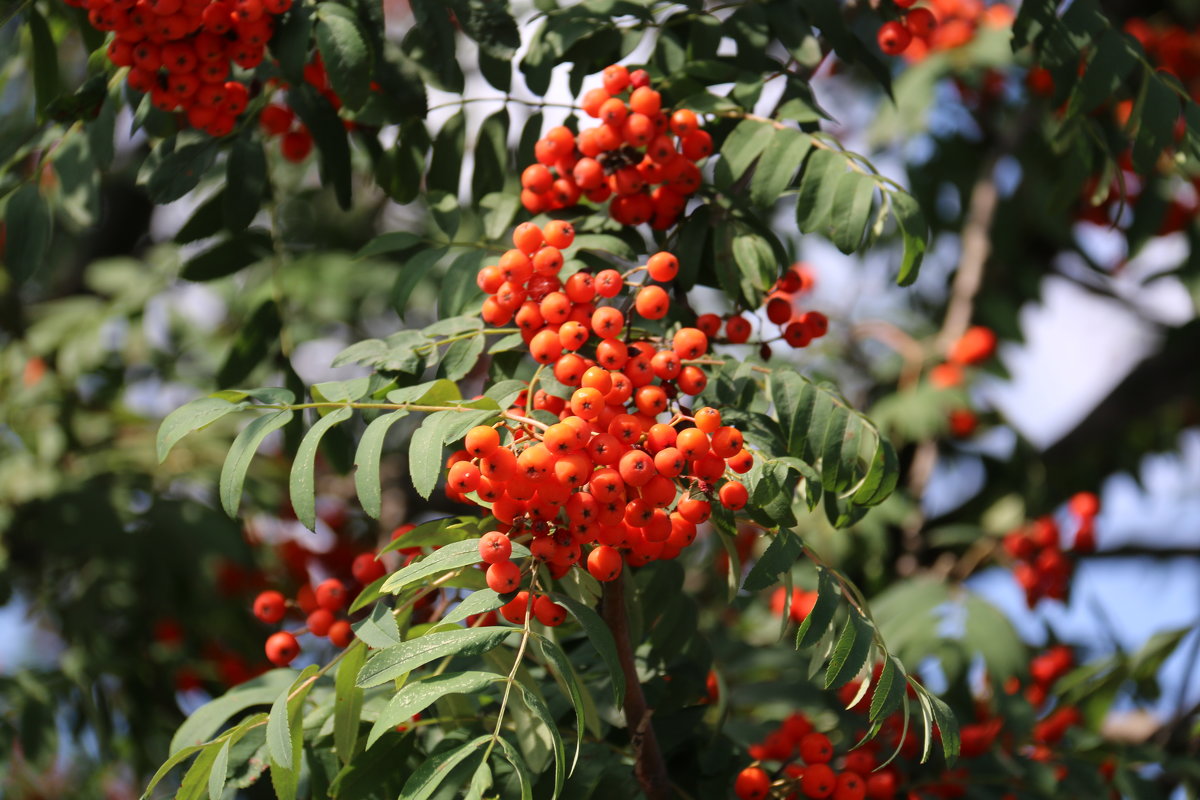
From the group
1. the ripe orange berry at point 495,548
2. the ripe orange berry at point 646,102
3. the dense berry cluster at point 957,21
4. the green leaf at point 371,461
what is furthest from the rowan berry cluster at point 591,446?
the dense berry cluster at point 957,21

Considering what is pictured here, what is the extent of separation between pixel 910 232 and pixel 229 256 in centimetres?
150

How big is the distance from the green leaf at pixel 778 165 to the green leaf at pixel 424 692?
100 cm

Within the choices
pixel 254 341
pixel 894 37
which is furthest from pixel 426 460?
pixel 894 37

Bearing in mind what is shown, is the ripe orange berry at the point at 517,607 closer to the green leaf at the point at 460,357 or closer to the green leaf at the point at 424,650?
the green leaf at the point at 424,650

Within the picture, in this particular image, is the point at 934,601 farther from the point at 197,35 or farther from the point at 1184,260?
the point at 197,35

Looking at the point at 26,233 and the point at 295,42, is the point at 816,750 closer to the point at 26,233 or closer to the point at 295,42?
the point at 295,42

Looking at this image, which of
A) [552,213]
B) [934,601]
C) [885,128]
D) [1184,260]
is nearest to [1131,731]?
[934,601]

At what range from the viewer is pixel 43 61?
7.77 ft

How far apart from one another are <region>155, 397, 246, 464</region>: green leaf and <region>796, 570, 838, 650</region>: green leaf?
924mm

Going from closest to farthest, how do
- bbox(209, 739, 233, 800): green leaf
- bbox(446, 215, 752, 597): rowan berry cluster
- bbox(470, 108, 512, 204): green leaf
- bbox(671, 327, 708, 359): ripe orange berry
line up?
bbox(446, 215, 752, 597): rowan berry cluster < bbox(209, 739, 233, 800): green leaf < bbox(671, 327, 708, 359): ripe orange berry < bbox(470, 108, 512, 204): green leaf

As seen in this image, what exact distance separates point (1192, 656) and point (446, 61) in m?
2.25

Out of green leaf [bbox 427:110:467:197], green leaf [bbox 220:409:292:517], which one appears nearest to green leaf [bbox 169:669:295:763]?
green leaf [bbox 220:409:292:517]

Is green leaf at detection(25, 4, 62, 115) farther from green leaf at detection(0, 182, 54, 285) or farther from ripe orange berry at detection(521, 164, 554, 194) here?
ripe orange berry at detection(521, 164, 554, 194)

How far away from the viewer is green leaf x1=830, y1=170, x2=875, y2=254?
6.38 ft
